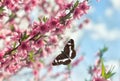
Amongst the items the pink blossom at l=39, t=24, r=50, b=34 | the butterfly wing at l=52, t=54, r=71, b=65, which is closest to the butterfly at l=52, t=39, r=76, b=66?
the butterfly wing at l=52, t=54, r=71, b=65

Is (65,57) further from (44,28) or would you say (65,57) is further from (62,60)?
(44,28)

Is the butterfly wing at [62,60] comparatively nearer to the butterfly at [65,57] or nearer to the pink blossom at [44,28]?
the butterfly at [65,57]

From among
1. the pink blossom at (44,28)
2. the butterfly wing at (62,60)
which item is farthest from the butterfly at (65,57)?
the pink blossom at (44,28)

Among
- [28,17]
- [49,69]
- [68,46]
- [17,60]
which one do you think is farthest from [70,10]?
[49,69]

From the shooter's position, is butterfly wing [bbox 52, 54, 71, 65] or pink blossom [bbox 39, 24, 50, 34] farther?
pink blossom [bbox 39, 24, 50, 34]

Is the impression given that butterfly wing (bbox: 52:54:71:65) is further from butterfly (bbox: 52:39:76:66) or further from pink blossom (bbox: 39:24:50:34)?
pink blossom (bbox: 39:24:50:34)

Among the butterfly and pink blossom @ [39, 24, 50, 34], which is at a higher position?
pink blossom @ [39, 24, 50, 34]

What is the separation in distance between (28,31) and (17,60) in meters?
0.62

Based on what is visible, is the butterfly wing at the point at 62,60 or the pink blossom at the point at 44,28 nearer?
the butterfly wing at the point at 62,60

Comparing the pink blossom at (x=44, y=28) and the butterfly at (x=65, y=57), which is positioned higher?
the pink blossom at (x=44, y=28)

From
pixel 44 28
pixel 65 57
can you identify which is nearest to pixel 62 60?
pixel 65 57

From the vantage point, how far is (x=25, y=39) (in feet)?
24.5

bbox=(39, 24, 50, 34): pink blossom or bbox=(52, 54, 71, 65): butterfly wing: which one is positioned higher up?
bbox=(39, 24, 50, 34): pink blossom

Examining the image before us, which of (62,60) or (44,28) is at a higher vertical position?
(44,28)
